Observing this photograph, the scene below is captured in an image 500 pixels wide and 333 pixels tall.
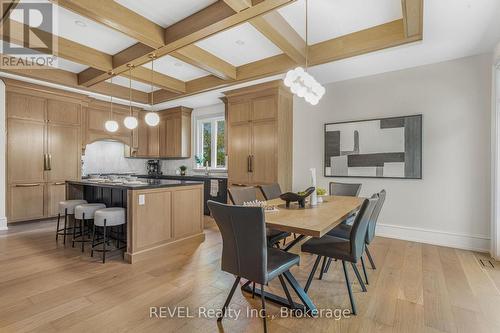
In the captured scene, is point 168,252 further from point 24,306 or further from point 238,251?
point 238,251

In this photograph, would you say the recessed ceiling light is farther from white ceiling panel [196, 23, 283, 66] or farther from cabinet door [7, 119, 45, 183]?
cabinet door [7, 119, 45, 183]

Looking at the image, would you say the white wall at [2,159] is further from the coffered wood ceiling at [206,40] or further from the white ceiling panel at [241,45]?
the white ceiling panel at [241,45]

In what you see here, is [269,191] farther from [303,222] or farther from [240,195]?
[303,222]

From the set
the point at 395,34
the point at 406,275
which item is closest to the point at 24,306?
the point at 406,275

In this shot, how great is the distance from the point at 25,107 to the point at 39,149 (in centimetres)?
79

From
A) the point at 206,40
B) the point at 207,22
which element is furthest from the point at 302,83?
the point at 206,40

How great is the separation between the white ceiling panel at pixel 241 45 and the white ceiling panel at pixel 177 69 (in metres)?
0.68

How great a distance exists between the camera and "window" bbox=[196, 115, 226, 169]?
6.18 metres

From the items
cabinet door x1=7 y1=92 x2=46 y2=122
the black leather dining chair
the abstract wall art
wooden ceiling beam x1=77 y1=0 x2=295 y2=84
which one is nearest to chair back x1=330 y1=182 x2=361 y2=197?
the abstract wall art

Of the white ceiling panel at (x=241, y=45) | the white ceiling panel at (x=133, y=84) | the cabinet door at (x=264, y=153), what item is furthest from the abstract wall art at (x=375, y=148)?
the white ceiling panel at (x=133, y=84)

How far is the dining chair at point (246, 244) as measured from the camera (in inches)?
63.0

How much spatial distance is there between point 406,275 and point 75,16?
457cm

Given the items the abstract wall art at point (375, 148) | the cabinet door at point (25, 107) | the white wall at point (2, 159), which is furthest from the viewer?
the cabinet door at point (25, 107)

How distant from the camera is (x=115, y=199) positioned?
3.73 m
